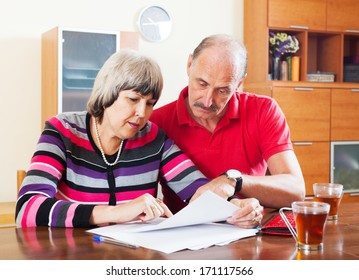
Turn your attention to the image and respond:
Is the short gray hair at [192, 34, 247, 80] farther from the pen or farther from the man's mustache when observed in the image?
the pen

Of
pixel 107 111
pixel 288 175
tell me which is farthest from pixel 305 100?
pixel 107 111

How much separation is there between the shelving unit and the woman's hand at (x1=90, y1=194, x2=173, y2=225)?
3259 millimetres

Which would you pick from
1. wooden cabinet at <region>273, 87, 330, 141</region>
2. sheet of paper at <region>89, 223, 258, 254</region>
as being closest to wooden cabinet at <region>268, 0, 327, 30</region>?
wooden cabinet at <region>273, 87, 330, 141</region>

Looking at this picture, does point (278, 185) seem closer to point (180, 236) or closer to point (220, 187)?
point (220, 187)

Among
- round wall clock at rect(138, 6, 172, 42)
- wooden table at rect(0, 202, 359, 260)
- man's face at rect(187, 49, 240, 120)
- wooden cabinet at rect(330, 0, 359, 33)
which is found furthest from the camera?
wooden cabinet at rect(330, 0, 359, 33)

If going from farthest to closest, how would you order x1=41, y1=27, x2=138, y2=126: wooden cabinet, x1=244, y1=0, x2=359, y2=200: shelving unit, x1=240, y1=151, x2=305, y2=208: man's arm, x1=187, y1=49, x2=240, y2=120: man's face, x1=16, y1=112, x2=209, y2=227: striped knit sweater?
x1=244, y1=0, x2=359, y2=200: shelving unit, x1=41, y1=27, x2=138, y2=126: wooden cabinet, x1=187, y1=49, x2=240, y2=120: man's face, x1=240, y1=151, x2=305, y2=208: man's arm, x1=16, y1=112, x2=209, y2=227: striped knit sweater

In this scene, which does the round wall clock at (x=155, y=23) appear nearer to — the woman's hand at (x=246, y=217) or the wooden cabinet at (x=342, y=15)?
the wooden cabinet at (x=342, y=15)

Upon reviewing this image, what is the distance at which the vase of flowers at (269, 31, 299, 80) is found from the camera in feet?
15.6

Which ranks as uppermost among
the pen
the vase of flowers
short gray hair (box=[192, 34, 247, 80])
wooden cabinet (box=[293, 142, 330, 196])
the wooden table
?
the vase of flowers

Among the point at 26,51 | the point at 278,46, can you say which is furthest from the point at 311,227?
the point at 278,46

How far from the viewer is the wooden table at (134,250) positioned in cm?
118

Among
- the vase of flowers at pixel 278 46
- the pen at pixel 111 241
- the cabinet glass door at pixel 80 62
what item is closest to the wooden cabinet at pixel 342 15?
the vase of flowers at pixel 278 46

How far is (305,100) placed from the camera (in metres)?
4.70

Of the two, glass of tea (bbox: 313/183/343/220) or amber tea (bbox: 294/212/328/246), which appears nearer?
amber tea (bbox: 294/212/328/246)
